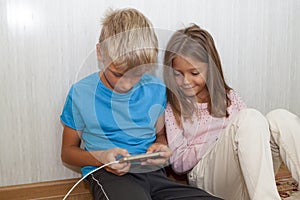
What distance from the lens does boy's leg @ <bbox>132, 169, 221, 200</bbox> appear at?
1.06 meters

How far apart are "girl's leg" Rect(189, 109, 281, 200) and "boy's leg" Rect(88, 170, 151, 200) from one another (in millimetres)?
225

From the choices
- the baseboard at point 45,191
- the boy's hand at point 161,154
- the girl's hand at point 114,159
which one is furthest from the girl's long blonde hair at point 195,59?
the baseboard at point 45,191

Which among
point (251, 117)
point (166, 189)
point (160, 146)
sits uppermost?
point (251, 117)

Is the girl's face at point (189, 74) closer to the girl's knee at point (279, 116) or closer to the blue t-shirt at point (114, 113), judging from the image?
the blue t-shirt at point (114, 113)

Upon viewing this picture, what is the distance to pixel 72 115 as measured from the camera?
120 cm

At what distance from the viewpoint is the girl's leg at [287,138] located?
107 centimetres

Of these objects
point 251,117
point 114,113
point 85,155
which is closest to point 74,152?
point 85,155

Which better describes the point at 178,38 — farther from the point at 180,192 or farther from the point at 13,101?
the point at 13,101

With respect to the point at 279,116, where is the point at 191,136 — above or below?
below

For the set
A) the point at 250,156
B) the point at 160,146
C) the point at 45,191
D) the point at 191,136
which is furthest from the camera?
the point at 45,191

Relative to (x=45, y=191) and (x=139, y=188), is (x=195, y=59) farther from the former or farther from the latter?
(x=45, y=191)

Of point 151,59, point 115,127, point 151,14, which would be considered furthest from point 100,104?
point 151,14

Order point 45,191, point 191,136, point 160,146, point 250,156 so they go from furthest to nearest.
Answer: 1. point 45,191
2. point 191,136
3. point 160,146
4. point 250,156

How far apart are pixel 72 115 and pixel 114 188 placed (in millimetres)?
276
